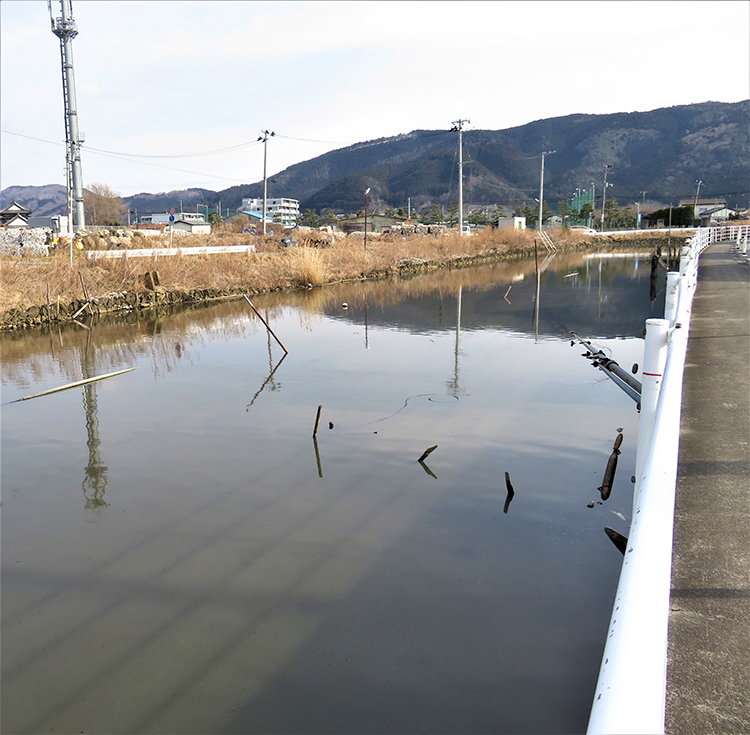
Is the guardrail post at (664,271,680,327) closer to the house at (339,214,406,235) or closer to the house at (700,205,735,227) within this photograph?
the house at (339,214,406,235)

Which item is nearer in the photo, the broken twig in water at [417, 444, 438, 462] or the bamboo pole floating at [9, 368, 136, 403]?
the broken twig in water at [417, 444, 438, 462]

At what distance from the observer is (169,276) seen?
25219 mm

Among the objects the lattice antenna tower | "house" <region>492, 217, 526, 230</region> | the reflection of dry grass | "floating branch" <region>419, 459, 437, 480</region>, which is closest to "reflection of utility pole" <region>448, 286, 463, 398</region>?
the reflection of dry grass

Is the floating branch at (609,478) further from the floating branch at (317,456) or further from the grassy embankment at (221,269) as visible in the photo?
the grassy embankment at (221,269)

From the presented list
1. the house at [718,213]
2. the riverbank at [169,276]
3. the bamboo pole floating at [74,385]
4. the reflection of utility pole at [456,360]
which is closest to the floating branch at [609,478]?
the reflection of utility pole at [456,360]

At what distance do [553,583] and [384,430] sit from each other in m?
4.15

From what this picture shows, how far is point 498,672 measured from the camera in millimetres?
4152

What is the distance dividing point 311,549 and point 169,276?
2149 centimetres

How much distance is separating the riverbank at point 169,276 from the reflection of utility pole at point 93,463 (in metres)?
9.42

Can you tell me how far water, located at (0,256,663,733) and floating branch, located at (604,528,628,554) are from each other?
0.54ft

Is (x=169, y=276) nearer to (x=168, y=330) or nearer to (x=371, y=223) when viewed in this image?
(x=168, y=330)

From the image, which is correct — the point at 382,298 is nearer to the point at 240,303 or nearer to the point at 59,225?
the point at 240,303

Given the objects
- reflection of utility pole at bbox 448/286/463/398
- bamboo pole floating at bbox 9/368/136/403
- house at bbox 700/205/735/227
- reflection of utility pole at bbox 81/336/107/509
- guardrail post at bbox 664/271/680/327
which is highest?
house at bbox 700/205/735/227

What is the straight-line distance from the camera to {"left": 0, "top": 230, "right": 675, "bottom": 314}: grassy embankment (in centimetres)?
2077
